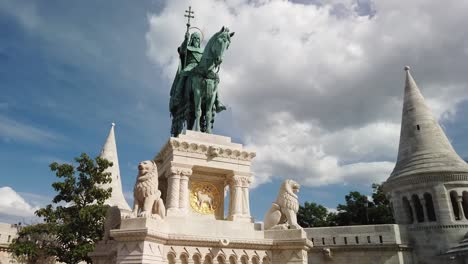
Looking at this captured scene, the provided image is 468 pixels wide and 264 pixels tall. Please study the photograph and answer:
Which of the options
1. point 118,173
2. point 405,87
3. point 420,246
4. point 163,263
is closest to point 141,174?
point 163,263

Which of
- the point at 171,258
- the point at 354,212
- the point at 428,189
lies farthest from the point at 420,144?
the point at 171,258

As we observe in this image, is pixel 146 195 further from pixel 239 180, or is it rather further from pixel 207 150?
pixel 239 180

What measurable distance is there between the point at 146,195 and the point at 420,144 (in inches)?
938

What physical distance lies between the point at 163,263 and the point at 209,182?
129 inches

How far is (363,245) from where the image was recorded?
24.9 meters

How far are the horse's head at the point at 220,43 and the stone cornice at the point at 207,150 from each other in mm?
2955

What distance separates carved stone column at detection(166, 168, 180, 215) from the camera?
33.7 feet

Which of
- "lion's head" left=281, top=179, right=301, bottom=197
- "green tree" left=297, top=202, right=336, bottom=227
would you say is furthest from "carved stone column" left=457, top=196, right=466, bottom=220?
"lion's head" left=281, top=179, right=301, bottom=197

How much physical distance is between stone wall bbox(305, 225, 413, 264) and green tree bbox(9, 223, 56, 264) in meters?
16.9

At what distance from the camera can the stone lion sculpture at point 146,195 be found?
9148mm

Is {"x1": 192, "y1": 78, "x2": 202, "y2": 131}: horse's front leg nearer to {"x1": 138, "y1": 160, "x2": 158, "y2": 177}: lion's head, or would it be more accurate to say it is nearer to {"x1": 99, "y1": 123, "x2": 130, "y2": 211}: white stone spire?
{"x1": 138, "y1": 160, "x2": 158, "y2": 177}: lion's head

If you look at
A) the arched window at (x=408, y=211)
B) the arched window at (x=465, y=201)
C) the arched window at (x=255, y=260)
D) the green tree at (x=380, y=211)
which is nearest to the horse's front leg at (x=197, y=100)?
the arched window at (x=255, y=260)

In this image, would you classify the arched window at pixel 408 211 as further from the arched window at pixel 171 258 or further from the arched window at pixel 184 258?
the arched window at pixel 171 258

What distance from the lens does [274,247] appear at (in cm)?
1011
